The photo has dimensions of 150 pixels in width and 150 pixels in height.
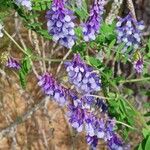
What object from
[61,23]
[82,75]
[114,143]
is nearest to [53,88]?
[82,75]

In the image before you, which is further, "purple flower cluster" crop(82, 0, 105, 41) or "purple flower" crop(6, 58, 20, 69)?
"purple flower" crop(6, 58, 20, 69)

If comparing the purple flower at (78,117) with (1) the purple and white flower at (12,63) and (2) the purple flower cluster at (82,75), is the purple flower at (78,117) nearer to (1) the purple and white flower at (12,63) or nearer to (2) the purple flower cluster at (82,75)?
(2) the purple flower cluster at (82,75)

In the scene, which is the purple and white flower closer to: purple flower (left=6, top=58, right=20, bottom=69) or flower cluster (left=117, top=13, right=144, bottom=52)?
purple flower (left=6, top=58, right=20, bottom=69)

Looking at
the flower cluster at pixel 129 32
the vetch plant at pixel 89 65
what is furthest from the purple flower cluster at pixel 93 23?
the flower cluster at pixel 129 32

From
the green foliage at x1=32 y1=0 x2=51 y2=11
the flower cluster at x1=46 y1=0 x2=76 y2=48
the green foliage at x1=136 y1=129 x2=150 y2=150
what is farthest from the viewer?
the green foliage at x1=32 y1=0 x2=51 y2=11

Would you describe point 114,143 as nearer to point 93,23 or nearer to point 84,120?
point 84,120

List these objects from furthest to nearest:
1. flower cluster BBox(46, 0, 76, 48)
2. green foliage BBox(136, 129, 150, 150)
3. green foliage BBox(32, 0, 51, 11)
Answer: green foliage BBox(32, 0, 51, 11)
green foliage BBox(136, 129, 150, 150)
flower cluster BBox(46, 0, 76, 48)

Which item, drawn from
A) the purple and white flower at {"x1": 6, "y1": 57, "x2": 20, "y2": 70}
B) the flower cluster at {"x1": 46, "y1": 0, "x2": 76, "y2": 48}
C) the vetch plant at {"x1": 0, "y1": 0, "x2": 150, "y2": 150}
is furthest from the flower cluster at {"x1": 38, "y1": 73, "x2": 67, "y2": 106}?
the purple and white flower at {"x1": 6, "y1": 57, "x2": 20, "y2": 70}
